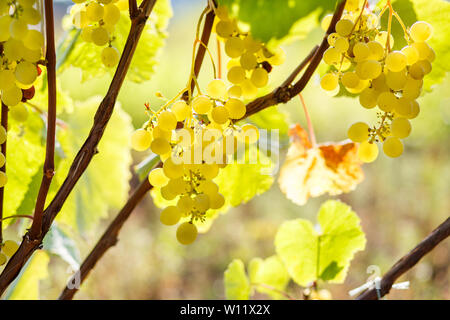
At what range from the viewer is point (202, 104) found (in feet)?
0.82

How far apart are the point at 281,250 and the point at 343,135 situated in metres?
1.84

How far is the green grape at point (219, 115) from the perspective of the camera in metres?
0.25

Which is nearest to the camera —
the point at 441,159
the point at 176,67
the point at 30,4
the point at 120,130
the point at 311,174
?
the point at 30,4

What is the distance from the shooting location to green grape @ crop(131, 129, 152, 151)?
26 cm

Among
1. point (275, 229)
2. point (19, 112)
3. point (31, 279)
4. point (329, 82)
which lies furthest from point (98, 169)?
point (275, 229)

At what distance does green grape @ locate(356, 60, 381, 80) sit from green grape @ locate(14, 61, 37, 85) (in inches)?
6.3

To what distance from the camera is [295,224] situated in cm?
48

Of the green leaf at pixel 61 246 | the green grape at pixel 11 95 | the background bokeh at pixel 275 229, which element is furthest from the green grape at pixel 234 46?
the background bokeh at pixel 275 229

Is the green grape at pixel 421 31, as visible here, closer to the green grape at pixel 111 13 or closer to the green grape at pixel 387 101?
the green grape at pixel 387 101

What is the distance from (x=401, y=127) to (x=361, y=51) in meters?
0.05

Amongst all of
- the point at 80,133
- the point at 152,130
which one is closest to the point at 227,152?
the point at 152,130

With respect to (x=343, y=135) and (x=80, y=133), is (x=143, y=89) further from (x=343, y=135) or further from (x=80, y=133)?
(x=80, y=133)

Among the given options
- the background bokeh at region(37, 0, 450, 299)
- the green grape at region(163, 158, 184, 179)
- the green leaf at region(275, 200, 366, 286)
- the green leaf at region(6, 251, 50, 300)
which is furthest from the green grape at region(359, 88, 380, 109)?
the background bokeh at region(37, 0, 450, 299)

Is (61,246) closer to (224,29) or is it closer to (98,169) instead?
(98,169)
